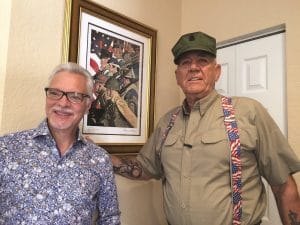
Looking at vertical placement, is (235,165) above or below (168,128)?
below

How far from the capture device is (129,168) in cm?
131

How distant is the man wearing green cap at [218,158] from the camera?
1.05m

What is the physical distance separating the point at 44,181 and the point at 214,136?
0.63m

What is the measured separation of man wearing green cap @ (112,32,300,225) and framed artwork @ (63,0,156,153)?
27cm

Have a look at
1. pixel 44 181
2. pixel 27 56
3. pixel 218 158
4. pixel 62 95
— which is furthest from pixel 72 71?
pixel 218 158

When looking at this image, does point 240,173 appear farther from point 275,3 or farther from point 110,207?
point 275,3

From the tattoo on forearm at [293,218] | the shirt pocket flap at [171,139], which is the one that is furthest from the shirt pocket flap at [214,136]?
the tattoo on forearm at [293,218]

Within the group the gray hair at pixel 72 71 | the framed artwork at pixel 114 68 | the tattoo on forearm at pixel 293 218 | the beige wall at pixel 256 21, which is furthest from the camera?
the beige wall at pixel 256 21

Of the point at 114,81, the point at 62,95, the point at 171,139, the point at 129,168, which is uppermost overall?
the point at 114,81

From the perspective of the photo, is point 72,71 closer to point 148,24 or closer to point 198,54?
point 198,54

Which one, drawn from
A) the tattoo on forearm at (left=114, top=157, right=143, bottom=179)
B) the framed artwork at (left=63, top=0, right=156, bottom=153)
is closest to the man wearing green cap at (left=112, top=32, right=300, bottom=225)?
the tattoo on forearm at (left=114, top=157, right=143, bottom=179)

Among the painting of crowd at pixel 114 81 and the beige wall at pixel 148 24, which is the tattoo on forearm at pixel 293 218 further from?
the painting of crowd at pixel 114 81

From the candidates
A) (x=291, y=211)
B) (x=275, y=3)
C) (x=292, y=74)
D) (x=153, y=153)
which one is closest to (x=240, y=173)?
(x=291, y=211)

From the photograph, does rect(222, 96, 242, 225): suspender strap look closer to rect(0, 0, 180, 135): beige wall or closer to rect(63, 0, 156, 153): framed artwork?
rect(63, 0, 156, 153): framed artwork
